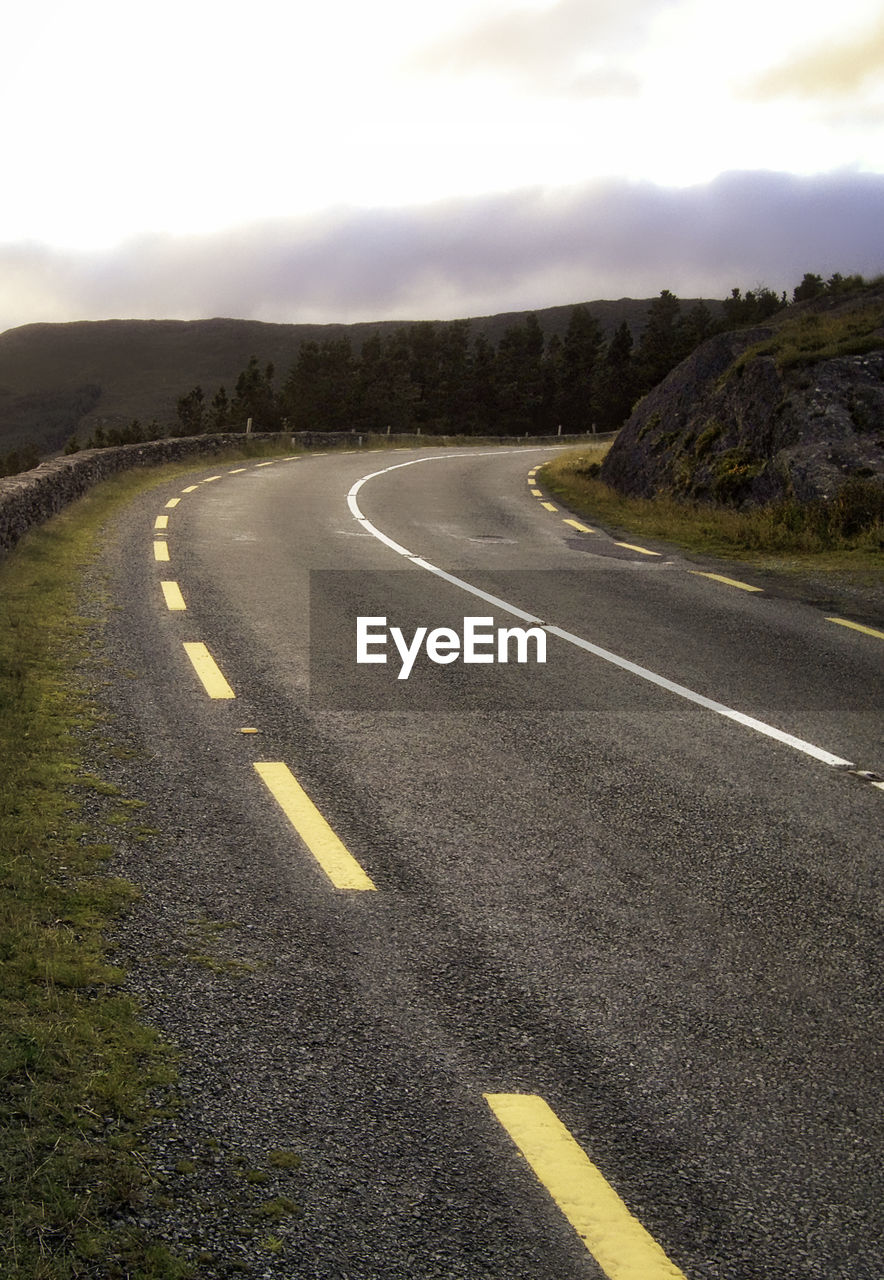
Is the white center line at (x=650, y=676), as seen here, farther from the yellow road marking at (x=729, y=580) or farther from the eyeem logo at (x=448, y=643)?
the yellow road marking at (x=729, y=580)

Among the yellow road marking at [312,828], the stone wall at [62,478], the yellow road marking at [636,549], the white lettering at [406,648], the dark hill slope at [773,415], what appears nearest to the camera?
the yellow road marking at [312,828]

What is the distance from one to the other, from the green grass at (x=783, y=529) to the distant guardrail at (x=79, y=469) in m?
8.92

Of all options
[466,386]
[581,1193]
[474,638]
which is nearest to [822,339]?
[474,638]

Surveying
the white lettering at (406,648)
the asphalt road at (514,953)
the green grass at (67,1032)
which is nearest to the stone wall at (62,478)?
the asphalt road at (514,953)

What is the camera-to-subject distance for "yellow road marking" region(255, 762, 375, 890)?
15.5 feet

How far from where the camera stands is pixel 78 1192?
2.66 metres

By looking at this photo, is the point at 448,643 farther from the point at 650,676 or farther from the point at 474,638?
the point at 650,676

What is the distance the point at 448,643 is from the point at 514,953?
5533mm

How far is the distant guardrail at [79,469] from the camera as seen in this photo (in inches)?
528

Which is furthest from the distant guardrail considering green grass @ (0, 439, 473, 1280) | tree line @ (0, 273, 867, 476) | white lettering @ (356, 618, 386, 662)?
tree line @ (0, 273, 867, 476)

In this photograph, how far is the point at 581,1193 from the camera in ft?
9.32

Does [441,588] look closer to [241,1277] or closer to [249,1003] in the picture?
[249,1003]

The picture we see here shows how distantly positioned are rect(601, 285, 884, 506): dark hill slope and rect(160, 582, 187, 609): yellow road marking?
10142mm

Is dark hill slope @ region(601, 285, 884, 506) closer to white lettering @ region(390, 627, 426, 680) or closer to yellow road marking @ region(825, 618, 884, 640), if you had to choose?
yellow road marking @ region(825, 618, 884, 640)
